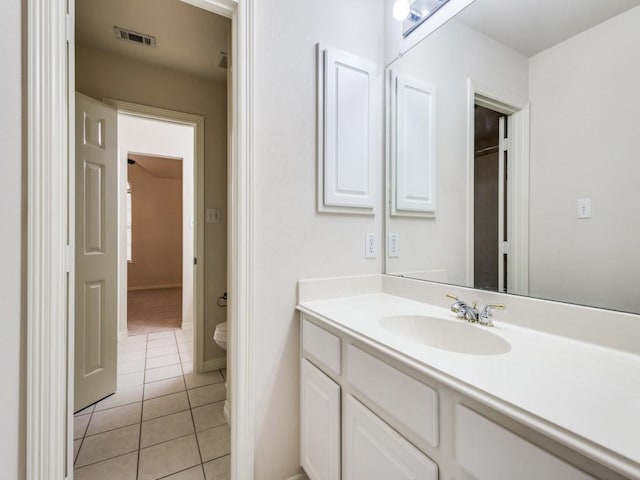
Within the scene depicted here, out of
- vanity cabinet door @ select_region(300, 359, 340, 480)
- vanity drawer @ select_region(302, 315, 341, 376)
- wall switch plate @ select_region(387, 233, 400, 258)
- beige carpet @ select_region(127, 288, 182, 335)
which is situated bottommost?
beige carpet @ select_region(127, 288, 182, 335)

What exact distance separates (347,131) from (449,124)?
1.64 feet

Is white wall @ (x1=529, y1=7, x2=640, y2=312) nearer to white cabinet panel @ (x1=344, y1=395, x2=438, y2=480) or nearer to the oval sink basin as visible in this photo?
the oval sink basin

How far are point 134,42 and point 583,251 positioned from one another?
2961 mm

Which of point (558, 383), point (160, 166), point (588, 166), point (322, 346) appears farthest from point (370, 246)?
point (160, 166)

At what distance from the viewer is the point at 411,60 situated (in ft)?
4.87

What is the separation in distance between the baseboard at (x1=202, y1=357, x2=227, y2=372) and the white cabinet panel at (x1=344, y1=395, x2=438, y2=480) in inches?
72.1

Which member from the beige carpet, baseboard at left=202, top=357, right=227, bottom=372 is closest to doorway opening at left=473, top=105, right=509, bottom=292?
baseboard at left=202, top=357, right=227, bottom=372

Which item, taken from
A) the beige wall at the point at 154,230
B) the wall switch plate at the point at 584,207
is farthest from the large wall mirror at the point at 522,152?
the beige wall at the point at 154,230

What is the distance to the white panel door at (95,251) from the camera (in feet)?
6.08

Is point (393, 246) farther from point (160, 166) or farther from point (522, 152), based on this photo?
point (160, 166)

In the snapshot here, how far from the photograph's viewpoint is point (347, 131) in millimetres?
1468

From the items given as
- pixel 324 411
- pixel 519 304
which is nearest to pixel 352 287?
pixel 324 411

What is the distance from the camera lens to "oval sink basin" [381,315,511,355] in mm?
958
